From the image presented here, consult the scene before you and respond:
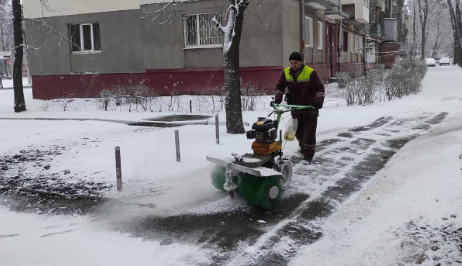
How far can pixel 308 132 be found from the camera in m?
7.08

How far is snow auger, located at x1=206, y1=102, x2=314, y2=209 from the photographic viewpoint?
5.17 metres

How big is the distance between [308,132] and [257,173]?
234 centimetres

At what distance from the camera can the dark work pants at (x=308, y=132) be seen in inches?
277

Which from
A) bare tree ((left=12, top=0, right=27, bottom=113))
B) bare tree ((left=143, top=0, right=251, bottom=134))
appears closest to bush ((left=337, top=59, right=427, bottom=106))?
bare tree ((left=143, top=0, right=251, bottom=134))

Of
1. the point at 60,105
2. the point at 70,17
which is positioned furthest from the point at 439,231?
the point at 70,17

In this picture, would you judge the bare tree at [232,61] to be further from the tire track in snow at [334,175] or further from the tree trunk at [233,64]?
the tire track in snow at [334,175]

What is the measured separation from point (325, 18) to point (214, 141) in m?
17.0

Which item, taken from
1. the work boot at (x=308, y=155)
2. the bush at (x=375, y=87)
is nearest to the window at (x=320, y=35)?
the bush at (x=375, y=87)

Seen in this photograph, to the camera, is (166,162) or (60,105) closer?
(166,162)

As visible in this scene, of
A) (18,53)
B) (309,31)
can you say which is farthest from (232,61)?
(309,31)

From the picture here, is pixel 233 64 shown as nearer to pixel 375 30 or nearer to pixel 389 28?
pixel 375 30

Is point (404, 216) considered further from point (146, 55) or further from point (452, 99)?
point (146, 55)

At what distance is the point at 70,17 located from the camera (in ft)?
64.8

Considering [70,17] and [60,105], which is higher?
→ [70,17]
